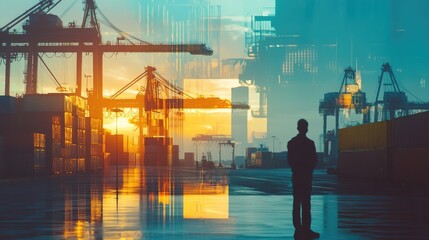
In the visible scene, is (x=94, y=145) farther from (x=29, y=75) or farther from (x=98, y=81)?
(x=98, y=81)

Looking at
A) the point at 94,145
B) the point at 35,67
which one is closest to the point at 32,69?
the point at 35,67

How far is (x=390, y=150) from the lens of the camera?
52594mm

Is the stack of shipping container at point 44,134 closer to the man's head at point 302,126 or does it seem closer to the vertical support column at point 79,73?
the vertical support column at point 79,73

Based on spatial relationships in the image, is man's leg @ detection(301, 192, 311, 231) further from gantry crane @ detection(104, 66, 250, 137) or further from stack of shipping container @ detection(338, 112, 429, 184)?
gantry crane @ detection(104, 66, 250, 137)

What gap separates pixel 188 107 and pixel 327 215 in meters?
149

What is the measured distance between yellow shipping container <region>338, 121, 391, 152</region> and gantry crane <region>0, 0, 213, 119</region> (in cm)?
7165

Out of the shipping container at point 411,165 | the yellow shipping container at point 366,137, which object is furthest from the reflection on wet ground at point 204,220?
the yellow shipping container at point 366,137

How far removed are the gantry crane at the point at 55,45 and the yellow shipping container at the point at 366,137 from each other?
7165cm

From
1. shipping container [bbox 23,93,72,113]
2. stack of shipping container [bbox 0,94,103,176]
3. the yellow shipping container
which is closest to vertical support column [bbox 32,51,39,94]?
stack of shipping container [bbox 0,94,103,176]

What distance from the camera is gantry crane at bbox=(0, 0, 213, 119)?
12975 centimetres

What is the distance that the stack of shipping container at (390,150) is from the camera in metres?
45.7

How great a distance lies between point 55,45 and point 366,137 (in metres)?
89.0

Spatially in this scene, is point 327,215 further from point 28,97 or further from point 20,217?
point 28,97

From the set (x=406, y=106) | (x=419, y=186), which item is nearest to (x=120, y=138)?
(x=406, y=106)
